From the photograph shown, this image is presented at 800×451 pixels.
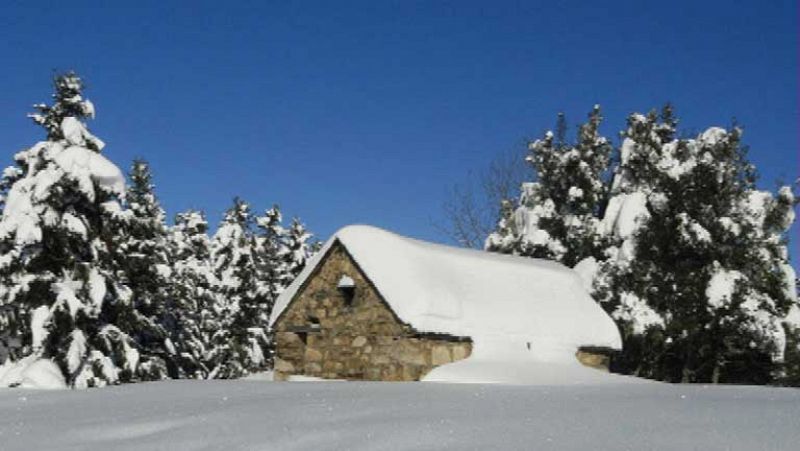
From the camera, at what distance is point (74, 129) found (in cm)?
1712

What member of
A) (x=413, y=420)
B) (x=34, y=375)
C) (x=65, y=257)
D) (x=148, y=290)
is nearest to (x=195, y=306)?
(x=148, y=290)

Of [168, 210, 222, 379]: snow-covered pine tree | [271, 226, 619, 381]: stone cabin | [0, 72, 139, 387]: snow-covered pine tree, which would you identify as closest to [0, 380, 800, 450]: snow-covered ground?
[271, 226, 619, 381]: stone cabin

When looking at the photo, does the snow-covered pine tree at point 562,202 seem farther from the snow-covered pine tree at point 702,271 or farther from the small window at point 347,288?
the small window at point 347,288

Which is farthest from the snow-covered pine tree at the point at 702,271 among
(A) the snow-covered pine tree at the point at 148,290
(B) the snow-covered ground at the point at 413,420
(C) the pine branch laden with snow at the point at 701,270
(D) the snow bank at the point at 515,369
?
(B) the snow-covered ground at the point at 413,420

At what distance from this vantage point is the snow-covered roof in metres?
15.2

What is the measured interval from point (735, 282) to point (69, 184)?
15630 millimetres

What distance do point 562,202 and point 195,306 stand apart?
14080mm

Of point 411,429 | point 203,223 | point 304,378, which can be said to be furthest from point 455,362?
point 203,223

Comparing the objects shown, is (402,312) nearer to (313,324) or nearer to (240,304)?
(313,324)

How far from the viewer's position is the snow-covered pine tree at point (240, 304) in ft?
99.7

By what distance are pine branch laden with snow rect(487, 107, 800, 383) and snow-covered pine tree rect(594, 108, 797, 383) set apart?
0.03m

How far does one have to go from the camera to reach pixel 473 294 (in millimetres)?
16438

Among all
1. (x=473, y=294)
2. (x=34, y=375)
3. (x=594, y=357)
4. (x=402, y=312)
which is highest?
(x=473, y=294)

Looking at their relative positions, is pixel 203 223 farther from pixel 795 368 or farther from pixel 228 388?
pixel 228 388
